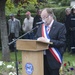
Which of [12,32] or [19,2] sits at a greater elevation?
[19,2]

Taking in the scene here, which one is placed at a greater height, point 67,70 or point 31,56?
point 31,56

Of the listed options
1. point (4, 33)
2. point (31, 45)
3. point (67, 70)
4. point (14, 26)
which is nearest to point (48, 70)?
point (31, 45)

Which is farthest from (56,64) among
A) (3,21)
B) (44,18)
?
(3,21)

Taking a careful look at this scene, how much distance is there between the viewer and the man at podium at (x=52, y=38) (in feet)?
20.6

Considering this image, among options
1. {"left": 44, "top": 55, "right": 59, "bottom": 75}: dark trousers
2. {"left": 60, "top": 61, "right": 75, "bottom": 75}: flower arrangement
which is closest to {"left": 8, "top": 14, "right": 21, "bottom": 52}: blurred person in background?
{"left": 60, "top": 61, "right": 75, "bottom": 75}: flower arrangement

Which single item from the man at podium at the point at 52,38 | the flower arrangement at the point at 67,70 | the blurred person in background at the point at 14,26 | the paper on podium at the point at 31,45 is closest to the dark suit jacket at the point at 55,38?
the man at podium at the point at 52,38

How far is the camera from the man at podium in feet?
20.6

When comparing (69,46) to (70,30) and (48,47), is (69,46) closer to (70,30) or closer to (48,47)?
(70,30)

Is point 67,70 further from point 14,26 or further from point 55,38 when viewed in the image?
point 14,26

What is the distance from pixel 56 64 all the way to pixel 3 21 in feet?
25.0

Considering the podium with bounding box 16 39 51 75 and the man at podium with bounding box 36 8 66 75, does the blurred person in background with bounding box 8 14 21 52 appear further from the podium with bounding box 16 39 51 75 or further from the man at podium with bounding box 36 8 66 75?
the podium with bounding box 16 39 51 75

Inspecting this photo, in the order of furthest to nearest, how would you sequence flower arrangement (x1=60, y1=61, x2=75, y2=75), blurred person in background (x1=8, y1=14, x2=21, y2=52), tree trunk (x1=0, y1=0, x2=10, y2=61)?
blurred person in background (x1=8, y1=14, x2=21, y2=52), tree trunk (x1=0, y1=0, x2=10, y2=61), flower arrangement (x1=60, y1=61, x2=75, y2=75)

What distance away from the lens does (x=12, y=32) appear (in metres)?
16.8

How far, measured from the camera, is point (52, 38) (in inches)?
250
